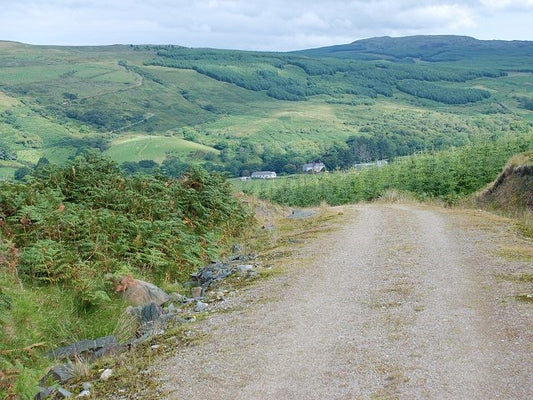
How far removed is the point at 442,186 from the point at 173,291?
2654 centimetres

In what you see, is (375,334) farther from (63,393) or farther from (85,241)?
(85,241)

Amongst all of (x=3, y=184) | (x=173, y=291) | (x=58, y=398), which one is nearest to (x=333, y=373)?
(x=58, y=398)

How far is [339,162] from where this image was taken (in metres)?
173

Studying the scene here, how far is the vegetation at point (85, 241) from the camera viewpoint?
408 inches

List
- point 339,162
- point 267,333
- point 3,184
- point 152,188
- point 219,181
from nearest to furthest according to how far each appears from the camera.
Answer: point 267,333, point 3,184, point 152,188, point 219,181, point 339,162

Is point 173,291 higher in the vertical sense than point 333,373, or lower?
lower

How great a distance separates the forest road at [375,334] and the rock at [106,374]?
89 centimetres

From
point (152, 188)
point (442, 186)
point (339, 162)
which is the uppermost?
point (152, 188)

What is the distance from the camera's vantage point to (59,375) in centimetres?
872

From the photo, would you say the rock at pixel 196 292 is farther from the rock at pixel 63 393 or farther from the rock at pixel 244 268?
the rock at pixel 63 393

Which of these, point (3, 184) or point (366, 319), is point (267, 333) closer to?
point (366, 319)

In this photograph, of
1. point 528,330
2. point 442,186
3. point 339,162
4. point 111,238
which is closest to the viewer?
point 528,330

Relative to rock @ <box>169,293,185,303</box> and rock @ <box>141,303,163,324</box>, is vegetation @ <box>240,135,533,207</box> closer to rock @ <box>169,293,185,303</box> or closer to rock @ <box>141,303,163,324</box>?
rock @ <box>169,293,185,303</box>

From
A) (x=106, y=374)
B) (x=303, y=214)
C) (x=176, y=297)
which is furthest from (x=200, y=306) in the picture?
Answer: (x=303, y=214)
